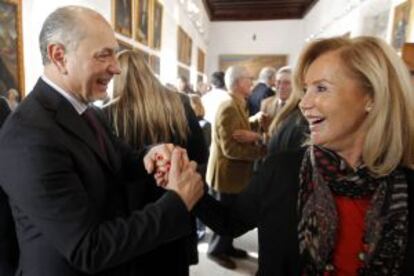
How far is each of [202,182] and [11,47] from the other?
220 centimetres

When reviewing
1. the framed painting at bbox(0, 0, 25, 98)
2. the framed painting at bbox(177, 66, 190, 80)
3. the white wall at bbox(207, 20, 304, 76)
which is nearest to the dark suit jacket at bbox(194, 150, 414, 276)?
the framed painting at bbox(0, 0, 25, 98)

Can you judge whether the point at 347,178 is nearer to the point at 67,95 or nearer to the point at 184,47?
the point at 67,95

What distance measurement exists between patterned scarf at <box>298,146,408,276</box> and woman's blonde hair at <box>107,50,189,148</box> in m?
1.38

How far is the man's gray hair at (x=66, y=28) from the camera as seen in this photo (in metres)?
1.42

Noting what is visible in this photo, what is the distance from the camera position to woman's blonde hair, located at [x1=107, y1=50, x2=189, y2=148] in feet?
8.44

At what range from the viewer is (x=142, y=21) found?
5.93 metres

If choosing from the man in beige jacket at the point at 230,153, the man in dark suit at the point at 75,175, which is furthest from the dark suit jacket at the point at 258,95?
the man in dark suit at the point at 75,175

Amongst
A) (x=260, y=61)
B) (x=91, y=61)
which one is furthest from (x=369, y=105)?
(x=260, y=61)

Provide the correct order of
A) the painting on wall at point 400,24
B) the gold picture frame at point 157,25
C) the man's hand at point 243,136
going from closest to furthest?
the man's hand at point 243,136, the painting on wall at point 400,24, the gold picture frame at point 157,25

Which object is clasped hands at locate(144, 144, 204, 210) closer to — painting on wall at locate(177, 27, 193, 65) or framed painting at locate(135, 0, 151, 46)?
framed painting at locate(135, 0, 151, 46)

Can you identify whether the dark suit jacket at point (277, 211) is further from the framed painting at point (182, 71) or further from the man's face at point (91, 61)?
the framed painting at point (182, 71)

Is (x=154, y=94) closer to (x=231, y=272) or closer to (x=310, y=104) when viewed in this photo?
(x=310, y=104)

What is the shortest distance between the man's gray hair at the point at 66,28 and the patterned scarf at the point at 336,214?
111cm

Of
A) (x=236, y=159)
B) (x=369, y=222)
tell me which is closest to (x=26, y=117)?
(x=369, y=222)
